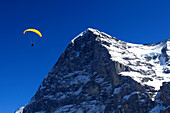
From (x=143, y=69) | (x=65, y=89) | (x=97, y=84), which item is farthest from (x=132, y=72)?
(x=65, y=89)

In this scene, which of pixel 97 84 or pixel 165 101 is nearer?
pixel 165 101

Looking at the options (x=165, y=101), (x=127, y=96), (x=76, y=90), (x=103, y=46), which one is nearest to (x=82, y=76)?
(x=76, y=90)

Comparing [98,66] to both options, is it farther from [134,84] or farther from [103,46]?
[134,84]

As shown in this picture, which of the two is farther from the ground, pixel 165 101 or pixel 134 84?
pixel 134 84

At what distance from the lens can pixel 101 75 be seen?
607ft

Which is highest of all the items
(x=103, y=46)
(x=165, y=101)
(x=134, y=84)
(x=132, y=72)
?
(x=103, y=46)

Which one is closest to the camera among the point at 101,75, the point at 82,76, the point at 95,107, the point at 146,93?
the point at 146,93

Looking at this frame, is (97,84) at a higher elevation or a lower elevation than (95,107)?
higher

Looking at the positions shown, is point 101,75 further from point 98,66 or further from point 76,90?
point 76,90

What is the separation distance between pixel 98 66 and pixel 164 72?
41.2 m

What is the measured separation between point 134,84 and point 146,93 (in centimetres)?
839

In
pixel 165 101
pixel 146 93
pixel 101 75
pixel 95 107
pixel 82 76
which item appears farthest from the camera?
pixel 82 76

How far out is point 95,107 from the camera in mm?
171375

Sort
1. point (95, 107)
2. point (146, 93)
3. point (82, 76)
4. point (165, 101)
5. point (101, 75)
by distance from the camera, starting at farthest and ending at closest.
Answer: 1. point (82, 76)
2. point (101, 75)
3. point (95, 107)
4. point (146, 93)
5. point (165, 101)
